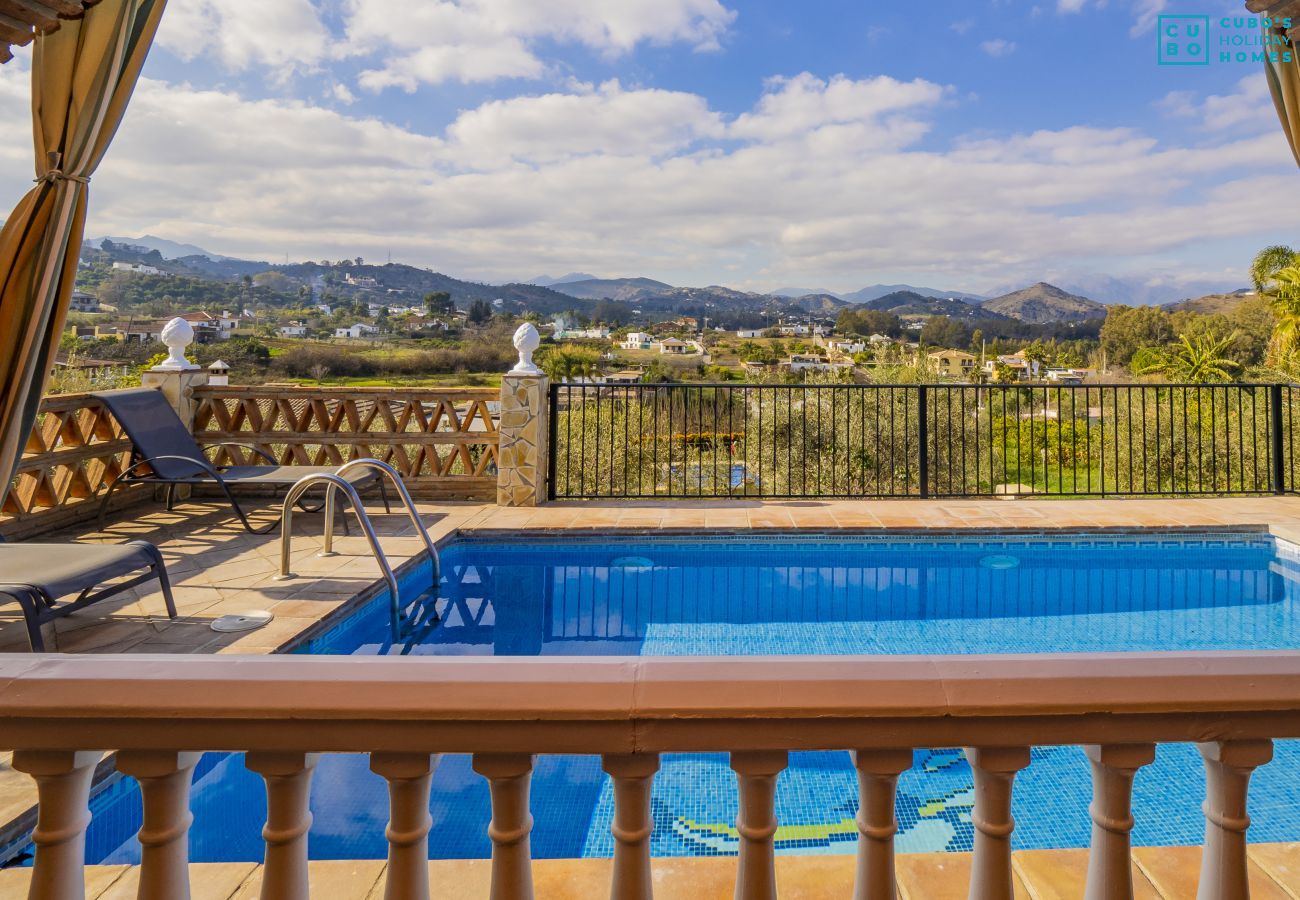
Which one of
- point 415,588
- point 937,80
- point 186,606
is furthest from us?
point 937,80

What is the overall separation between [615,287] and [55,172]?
42.4 metres

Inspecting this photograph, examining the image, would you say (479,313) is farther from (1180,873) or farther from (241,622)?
(1180,873)

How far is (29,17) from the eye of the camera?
62.4 inches

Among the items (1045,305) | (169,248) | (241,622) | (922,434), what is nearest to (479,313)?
(169,248)

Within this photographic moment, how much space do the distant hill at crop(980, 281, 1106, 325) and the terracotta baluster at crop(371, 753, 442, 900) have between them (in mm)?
45218

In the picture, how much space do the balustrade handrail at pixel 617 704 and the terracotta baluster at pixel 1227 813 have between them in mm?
33

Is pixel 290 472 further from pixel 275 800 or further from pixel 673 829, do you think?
pixel 275 800

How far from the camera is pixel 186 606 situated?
353 cm

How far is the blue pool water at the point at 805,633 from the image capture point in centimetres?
196

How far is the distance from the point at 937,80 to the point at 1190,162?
1193 cm

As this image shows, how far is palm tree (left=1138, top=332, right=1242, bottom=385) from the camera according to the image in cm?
2822

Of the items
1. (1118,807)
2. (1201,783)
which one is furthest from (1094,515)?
(1118,807)

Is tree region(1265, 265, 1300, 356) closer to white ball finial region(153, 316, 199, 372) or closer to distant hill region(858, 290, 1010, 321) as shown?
distant hill region(858, 290, 1010, 321)

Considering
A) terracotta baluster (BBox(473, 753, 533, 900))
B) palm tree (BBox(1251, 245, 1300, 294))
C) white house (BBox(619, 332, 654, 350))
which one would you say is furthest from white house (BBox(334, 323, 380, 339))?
palm tree (BBox(1251, 245, 1300, 294))
